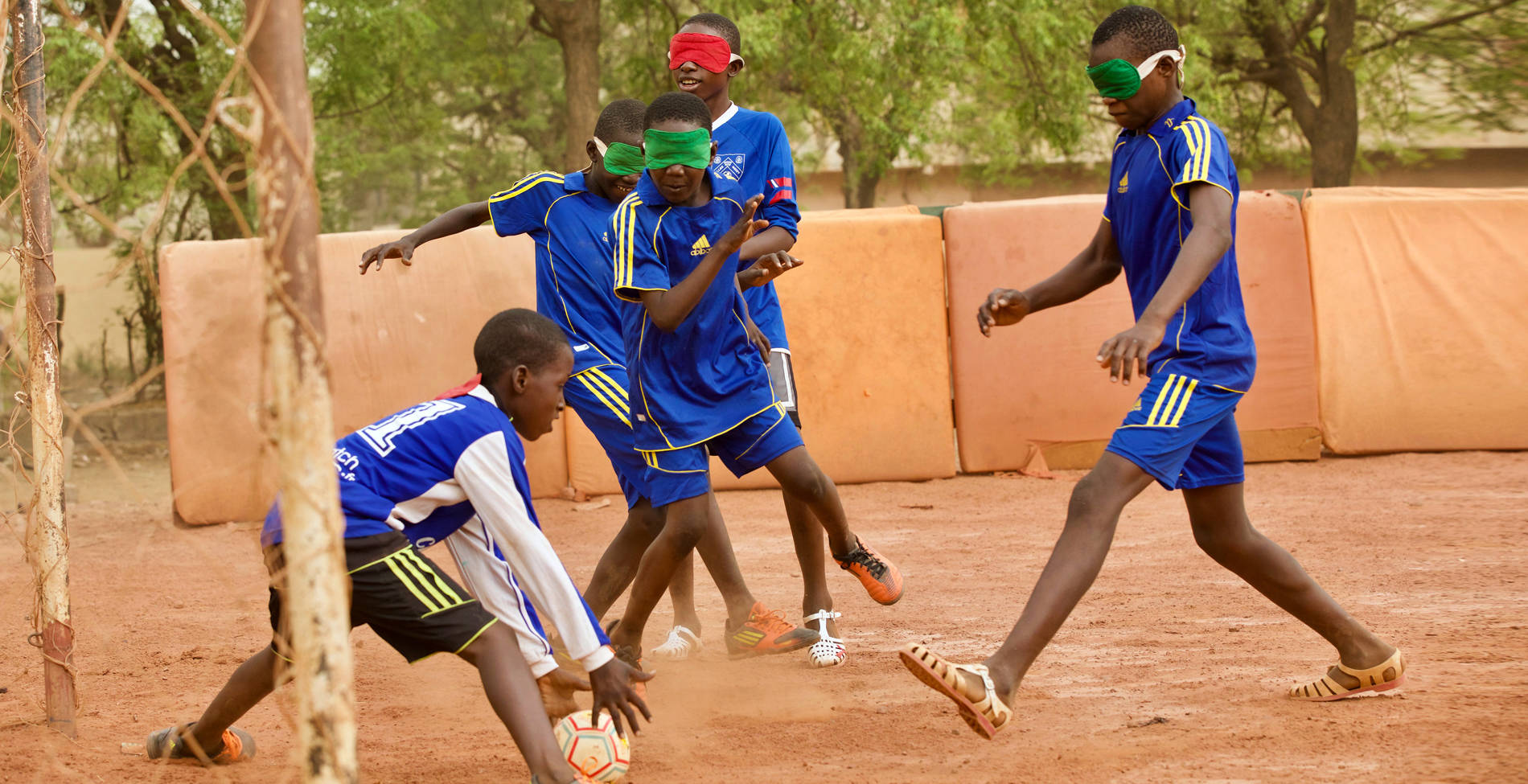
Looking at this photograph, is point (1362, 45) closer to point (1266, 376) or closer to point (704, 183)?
point (1266, 376)

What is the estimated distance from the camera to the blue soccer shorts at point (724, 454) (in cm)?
418

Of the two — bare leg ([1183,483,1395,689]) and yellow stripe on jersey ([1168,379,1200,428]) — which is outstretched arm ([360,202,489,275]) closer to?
yellow stripe on jersey ([1168,379,1200,428])

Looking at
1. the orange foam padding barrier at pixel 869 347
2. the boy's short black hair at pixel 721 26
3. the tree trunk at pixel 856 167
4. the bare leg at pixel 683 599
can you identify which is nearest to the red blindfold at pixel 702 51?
the boy's short black hair at pixel 721 26

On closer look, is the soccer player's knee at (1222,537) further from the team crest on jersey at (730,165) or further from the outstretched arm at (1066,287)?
the team crest on jersey at (730,165)

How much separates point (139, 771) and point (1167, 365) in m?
3.24

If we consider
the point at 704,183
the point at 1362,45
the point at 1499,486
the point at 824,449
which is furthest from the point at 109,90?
the point at 1362,45

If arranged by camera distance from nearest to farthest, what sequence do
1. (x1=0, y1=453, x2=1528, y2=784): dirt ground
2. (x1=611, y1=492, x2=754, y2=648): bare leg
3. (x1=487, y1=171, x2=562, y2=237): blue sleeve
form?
(x1=0, y1=453, x2=1528, y2=784): dirt ground
(x1=611, y1=492, x2=754, y2=648): bare leg
(x1=487, y1=171, x2=562, y2=237): blue sleeve

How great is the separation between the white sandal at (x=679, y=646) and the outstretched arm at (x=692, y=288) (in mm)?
1477

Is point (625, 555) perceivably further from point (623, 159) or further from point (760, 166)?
point (760, 166)

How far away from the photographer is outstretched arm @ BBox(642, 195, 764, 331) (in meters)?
3.80

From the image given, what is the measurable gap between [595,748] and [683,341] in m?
1.42

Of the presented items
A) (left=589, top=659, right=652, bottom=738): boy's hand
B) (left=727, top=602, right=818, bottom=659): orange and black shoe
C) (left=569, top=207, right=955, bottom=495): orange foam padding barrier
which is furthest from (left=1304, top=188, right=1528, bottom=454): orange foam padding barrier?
(left=589, top=659, right=652, bottom=738): boy's hand

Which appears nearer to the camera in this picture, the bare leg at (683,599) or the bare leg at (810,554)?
the bare leg at (810,554)

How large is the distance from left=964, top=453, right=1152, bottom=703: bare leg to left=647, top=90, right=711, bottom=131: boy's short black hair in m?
1.66
